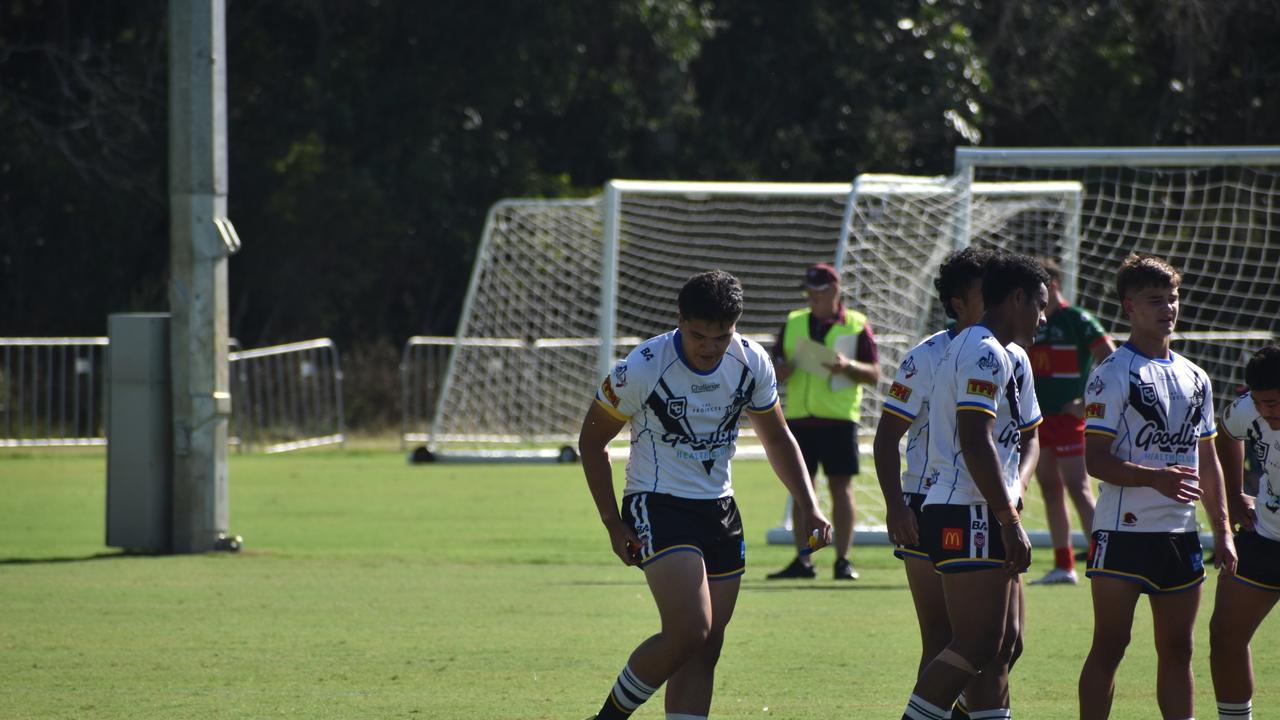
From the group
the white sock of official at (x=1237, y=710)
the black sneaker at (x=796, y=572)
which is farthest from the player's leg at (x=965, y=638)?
the black sneaker at (x=796, y=572)

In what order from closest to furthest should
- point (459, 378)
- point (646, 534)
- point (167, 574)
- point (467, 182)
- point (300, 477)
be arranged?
point (646, 534) < point (167, 574) < point (300, 477) < point (459, 378) < point (467, 182)

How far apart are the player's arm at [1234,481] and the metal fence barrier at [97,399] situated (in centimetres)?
1928

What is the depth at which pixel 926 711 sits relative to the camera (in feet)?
17.6

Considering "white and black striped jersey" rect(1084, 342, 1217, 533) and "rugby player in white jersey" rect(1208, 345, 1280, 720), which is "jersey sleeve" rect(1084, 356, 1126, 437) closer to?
"white and black striped jersey" rect(1084, 342, 1217, 533)

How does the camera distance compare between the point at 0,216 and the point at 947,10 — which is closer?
the point at 0,216

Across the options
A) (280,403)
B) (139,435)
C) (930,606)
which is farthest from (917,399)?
(280,403)

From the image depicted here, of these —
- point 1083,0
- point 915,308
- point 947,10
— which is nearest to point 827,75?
point 947,10

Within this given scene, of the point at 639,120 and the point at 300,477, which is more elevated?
the point at 639,120

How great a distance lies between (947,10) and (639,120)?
6.81 meters

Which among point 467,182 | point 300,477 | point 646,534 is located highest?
point 467,182

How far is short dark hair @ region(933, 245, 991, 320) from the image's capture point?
5.91 meters

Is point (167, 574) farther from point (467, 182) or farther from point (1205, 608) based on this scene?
point (467, 182)

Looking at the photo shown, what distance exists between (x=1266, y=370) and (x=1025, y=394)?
2.91 ft

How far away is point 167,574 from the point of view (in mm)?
11570
